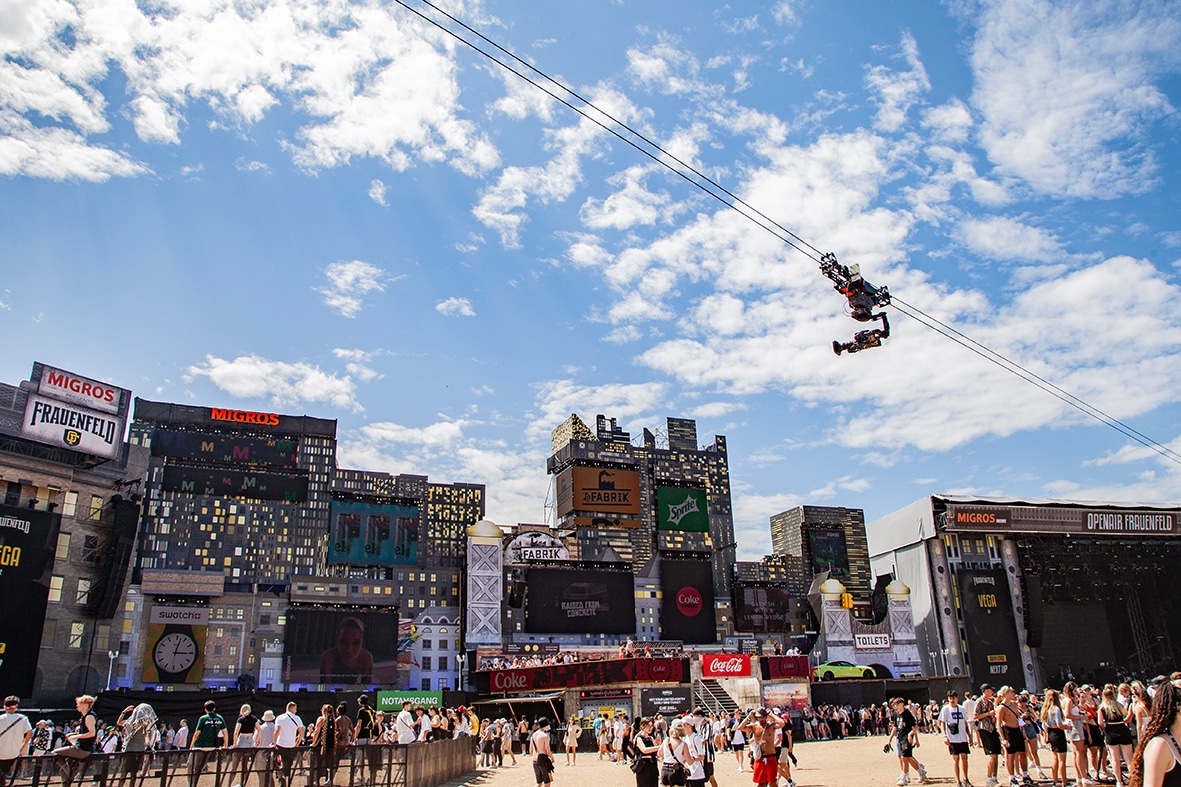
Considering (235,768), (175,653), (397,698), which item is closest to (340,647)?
(175,653)

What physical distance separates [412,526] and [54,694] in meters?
80.4

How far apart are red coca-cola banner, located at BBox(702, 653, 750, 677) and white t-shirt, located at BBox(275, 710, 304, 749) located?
1102 inches

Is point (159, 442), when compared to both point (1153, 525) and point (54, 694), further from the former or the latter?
point (1153, 525)

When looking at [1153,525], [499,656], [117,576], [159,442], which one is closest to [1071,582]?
[1153,525]

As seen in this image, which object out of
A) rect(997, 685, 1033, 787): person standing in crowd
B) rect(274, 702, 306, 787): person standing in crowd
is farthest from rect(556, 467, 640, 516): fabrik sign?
rect(274, 702, 306, 787): person standing in crowd

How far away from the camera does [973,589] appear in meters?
61.3

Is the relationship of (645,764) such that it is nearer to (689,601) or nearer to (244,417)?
(689,601)

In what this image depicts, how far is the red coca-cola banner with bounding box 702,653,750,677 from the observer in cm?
3891

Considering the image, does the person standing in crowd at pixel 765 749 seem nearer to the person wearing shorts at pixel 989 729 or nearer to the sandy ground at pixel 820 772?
the person wearing shorts at pixel 989 729

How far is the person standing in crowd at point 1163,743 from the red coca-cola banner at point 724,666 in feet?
116

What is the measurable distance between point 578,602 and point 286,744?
229 feet

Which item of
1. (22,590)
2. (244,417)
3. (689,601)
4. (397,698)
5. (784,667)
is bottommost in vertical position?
(397,698)

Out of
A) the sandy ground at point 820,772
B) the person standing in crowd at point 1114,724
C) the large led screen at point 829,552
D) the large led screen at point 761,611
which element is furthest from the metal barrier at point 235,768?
the large led screen at point 829,552

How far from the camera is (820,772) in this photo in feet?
66.3
